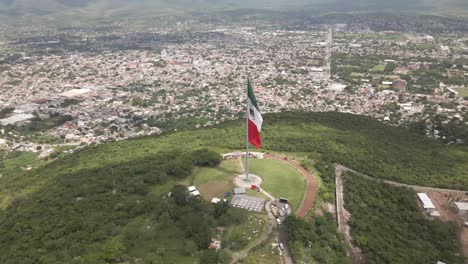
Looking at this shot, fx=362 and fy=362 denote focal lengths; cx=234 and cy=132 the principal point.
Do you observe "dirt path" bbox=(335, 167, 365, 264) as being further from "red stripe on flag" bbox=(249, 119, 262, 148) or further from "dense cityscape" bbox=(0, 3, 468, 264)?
"red stripe on flag" bbox=(249, 119, 262, 148)

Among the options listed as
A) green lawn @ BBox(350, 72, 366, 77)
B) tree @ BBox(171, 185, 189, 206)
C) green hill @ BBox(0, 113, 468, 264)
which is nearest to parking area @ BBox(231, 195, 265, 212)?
green hill @ BBox(0, 113, 468, 264)

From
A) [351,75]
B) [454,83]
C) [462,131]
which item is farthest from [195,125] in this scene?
[454,83]

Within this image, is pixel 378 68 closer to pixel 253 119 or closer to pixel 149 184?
pixel 253 119

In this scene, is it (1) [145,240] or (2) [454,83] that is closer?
(1) [145,240]

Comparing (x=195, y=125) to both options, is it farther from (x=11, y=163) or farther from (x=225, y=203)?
(x=225, y=203)

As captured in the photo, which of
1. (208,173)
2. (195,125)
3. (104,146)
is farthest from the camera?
(195,125)

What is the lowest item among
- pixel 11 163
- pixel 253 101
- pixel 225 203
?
pixel 11 163

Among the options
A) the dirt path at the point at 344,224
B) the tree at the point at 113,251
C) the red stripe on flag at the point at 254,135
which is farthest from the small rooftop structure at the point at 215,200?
the dirt path at the point at 344,224
